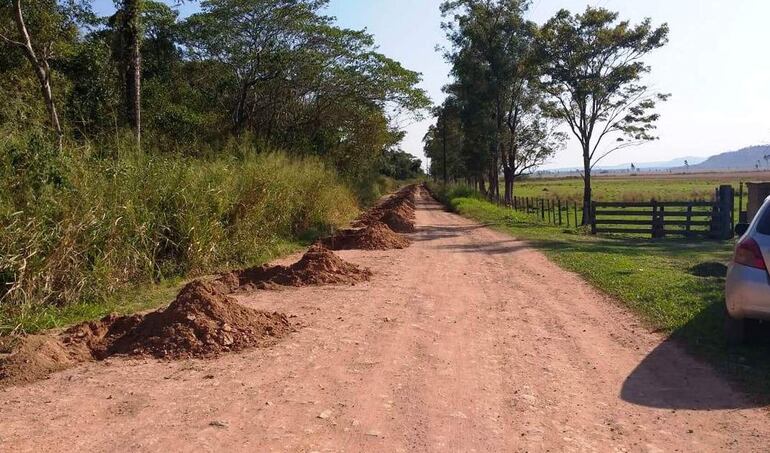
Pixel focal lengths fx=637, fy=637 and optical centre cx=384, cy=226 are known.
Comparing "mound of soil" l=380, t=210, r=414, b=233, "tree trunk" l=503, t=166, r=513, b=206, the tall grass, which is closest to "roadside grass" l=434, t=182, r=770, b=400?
"mound of soil" l=380, t=210, r=414, b=233

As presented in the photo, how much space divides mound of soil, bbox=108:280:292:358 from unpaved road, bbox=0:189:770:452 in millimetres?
265

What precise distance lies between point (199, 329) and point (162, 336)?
0.36 metres

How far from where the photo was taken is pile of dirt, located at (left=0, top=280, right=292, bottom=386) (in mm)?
5812

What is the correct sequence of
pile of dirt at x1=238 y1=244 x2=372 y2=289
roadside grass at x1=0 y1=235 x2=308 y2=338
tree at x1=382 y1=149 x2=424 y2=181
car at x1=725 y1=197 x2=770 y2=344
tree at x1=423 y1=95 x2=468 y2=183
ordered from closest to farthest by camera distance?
1. car at x1=725 y1=197 x2=770 y2=344
2. roadside grass at x1=0 y1=235 x2=308 y2=338
3. pile of dirt at x1=238 y1=244 x2=372 y2=289
4. tree at x1=423 y1=95 x2=468 y2=183
5. tree at x1=382 y1=149 x2=424 y2=181

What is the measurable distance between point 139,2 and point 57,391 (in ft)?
38.4

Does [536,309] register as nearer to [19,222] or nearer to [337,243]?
[19,222]

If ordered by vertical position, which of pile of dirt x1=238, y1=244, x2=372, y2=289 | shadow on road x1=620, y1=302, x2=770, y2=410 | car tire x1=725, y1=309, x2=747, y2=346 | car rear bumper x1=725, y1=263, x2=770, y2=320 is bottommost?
shadow on road x1=620, y1=302, x2=770, y2=410

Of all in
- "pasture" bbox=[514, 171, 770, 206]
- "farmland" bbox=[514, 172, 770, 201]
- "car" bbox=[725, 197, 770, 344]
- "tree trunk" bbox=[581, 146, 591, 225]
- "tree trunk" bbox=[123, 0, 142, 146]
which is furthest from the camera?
"farmland" bbox=[514, 172, 770, 201]

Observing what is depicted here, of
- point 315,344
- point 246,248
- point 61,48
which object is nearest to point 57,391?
point 315,344

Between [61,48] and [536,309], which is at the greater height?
[61,48]

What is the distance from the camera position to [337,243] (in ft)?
54.3

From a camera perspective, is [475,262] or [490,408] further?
[475,262]

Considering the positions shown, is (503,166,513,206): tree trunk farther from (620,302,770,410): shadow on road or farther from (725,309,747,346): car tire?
(725,309,747,346): car tire

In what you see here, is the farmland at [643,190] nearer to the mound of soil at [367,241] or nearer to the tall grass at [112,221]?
the mound of soil at [367,241]
